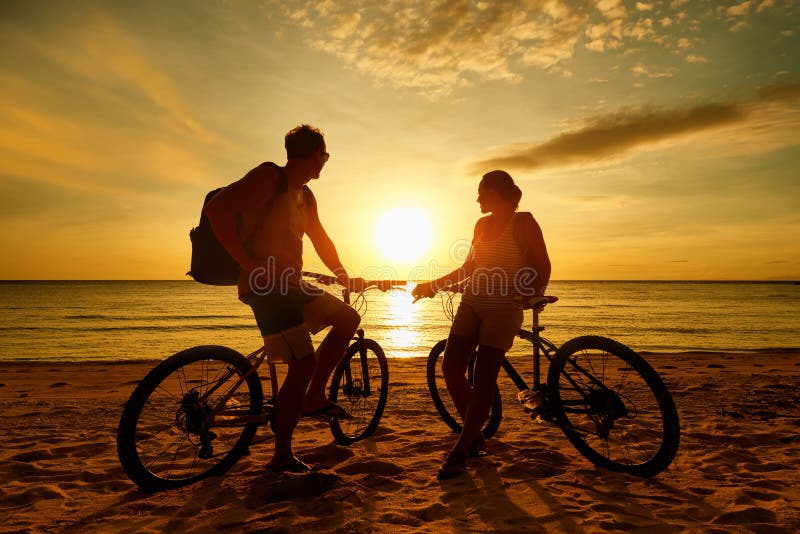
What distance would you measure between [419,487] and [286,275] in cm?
187

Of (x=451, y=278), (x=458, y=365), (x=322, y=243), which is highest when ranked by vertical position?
(x=322, y=243)

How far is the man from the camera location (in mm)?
3131

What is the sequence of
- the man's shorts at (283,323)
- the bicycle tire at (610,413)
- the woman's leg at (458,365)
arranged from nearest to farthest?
the man's shorts at (283,323), the bicycle tire at (610,413), the woman's leg at (458,365)

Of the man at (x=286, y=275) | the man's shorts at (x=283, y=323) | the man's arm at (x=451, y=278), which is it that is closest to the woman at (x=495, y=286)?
the man's arm at (x=451, y=278)

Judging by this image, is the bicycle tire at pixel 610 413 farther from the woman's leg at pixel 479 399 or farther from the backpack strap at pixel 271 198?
the backpack strap at pixel 271 198

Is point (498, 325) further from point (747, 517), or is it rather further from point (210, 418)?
point (210, 418)

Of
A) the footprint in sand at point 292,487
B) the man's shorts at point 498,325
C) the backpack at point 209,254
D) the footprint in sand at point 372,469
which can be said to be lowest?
the footprint in sand at point 372,469

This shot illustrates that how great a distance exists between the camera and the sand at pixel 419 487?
2838 millimetres

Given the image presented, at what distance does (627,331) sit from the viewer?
26953mm

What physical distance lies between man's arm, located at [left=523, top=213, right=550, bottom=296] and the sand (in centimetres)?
156

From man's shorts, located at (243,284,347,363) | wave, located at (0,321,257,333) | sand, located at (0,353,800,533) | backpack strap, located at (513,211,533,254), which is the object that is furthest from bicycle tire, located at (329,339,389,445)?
wave, located at (0,321,257,333)

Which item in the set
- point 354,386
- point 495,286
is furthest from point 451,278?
point 354,386

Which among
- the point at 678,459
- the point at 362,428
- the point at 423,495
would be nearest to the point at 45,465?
A: the point at 362,428

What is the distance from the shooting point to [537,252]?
3.79m
